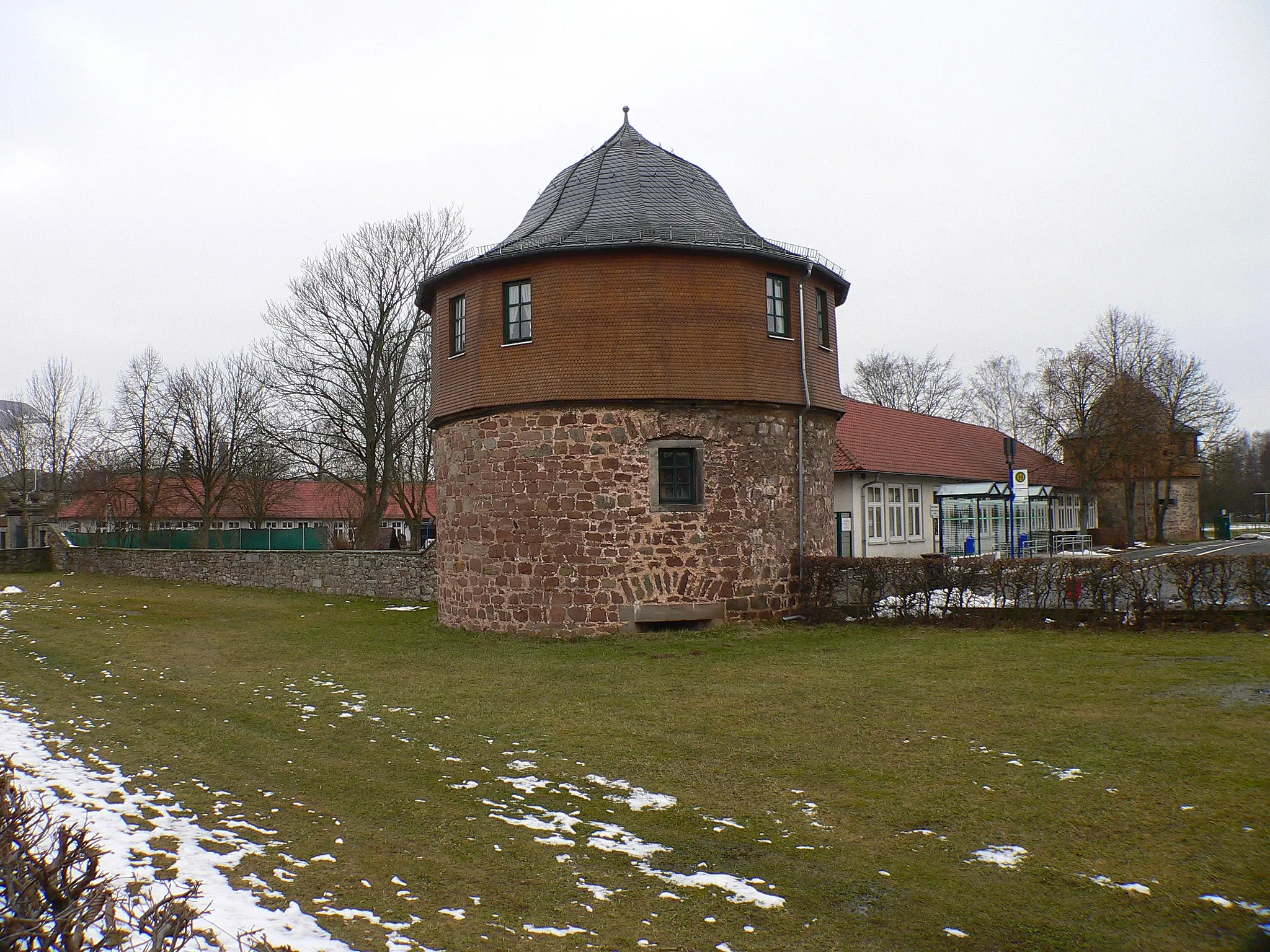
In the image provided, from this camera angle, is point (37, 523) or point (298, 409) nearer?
point (298, 409)

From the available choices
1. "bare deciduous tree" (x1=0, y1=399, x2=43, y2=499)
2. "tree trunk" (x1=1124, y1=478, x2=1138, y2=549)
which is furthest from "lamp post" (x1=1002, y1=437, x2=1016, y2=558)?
"bare deciduous tree" (x1=0, y1=399, x2=43, y2=499)

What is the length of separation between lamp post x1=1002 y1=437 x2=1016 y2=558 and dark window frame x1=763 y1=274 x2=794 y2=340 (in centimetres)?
1145

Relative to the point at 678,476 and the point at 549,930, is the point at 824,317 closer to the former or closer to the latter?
the point at 678,476

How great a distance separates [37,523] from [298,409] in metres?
16.7

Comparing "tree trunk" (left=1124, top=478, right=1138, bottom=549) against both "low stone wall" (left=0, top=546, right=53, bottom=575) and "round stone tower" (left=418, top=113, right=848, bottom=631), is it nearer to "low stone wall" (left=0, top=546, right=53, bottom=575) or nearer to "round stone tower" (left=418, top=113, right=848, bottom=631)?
"round stone tower" (left=418, top=113, right=848, bottom=631)

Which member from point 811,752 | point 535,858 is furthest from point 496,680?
point 535,858

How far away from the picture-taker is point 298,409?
107 ft

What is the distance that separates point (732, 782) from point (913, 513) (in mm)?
24527

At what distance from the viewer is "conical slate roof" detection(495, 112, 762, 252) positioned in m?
15.6

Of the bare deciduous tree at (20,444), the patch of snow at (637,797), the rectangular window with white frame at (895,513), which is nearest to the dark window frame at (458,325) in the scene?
the patch of snow at (637,797)

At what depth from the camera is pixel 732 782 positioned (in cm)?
671

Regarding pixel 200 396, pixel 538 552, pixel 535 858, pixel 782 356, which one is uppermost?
→ pixel 200 396

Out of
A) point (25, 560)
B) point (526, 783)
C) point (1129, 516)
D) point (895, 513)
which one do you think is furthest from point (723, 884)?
point (1129, 516)

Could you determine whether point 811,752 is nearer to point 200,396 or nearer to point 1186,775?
point 1186,775
